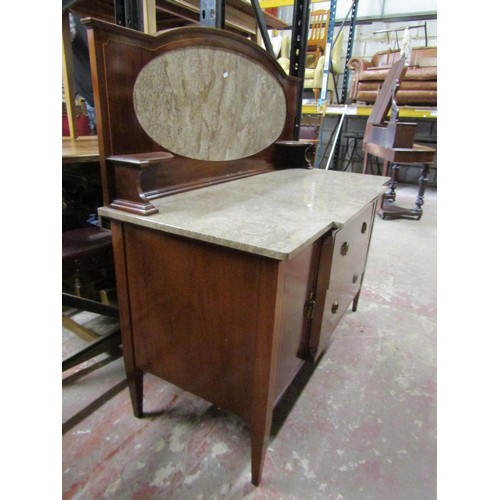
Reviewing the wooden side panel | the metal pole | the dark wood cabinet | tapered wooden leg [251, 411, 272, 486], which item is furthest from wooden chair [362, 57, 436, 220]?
tapered wooden leg [251, 411, 272, 486]

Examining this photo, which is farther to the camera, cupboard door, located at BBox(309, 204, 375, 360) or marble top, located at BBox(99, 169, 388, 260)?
cupboard door, located at BBox(309, 204, 375, 360)

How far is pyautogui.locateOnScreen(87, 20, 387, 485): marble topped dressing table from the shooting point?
83 centimetres

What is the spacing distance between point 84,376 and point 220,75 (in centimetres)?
131

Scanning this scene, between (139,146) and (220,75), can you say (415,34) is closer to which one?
(220,75)

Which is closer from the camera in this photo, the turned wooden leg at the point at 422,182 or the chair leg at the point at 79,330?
the chair leg at the point at 79,330

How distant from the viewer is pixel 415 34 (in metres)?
5.89

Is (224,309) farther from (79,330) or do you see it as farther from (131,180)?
(79,330)

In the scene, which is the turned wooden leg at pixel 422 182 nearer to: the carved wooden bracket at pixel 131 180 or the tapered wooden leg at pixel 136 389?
the carved wooden bracket at pixel 131 180

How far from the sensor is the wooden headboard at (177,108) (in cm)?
91

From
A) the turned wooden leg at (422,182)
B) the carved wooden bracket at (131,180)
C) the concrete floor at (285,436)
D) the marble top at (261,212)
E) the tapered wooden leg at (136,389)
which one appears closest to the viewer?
the marble top at (261,212)

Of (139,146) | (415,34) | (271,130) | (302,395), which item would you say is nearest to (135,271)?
(139,146)

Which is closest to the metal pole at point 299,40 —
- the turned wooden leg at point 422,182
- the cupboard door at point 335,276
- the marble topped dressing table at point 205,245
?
the marble topped dressing table at point 205,245

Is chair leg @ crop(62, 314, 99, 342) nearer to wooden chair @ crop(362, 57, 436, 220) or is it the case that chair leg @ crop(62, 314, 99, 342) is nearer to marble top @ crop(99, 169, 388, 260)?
marble top @ crop(99, 169, 388, 260)

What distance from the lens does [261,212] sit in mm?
986
